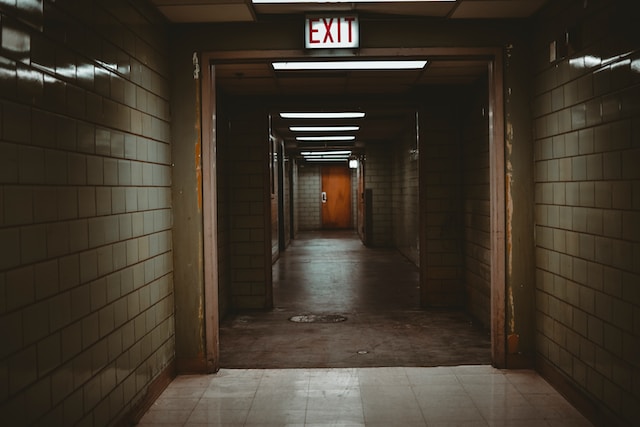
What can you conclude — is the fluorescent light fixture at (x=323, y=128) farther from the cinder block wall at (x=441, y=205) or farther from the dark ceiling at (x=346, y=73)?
the cinder block wall at (x=441, y=205)

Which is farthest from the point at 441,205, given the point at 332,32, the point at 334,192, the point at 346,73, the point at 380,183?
the point at 334,192

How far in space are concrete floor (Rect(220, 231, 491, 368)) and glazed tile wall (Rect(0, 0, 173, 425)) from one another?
60.0 inches

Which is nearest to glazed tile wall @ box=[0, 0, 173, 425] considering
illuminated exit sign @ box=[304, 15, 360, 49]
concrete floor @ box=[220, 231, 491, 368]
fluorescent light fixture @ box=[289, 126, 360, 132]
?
illuminated exit sign @ box=[304, 15, 360, 49]

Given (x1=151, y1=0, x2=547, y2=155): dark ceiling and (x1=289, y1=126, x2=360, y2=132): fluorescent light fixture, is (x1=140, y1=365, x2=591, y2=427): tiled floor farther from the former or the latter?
(x1=289, y1=126, x2=360, y2=132): fluorescent light fixture

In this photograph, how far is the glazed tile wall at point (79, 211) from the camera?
2287 millimetres

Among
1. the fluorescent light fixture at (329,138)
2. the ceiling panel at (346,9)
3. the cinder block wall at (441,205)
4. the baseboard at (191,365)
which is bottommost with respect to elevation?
the baseboard at (191,365)

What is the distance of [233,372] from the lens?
4773 millimetres

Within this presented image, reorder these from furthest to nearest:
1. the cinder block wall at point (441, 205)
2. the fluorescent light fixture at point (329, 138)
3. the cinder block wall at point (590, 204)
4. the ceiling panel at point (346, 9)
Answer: the fluorescent light fixture at point (329, 138) < the cinder block wall at point (441, 205) < the ceiling panel at point (346, 9) < the cinder block wall at point (590, 204)

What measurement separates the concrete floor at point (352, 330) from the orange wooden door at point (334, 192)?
39.0ft

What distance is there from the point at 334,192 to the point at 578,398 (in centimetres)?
1880

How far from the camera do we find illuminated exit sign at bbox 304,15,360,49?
4.43m

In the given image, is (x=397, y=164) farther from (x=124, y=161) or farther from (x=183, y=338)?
(x=124, y=161)

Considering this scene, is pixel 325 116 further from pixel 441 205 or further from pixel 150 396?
pixel 150 396

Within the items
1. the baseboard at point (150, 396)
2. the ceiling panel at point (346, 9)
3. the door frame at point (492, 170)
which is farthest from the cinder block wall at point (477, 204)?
the baseboard at point (150, 396)
